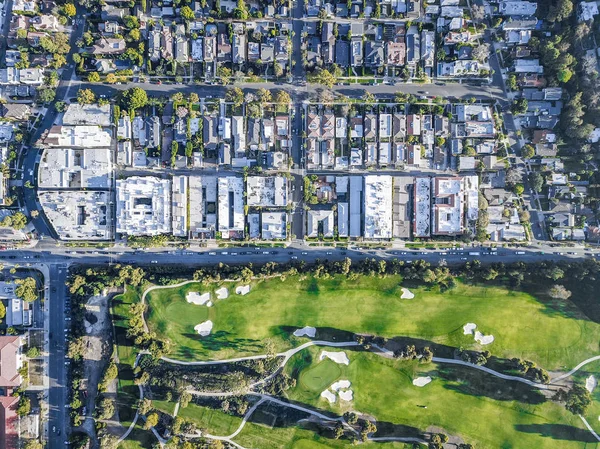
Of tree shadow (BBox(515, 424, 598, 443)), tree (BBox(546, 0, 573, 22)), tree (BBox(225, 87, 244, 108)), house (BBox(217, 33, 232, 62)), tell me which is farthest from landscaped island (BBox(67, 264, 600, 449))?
tree (BBox(546, 0, 573, 22))

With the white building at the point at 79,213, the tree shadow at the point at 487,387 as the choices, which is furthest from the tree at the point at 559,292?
the white building at the point at 79,213

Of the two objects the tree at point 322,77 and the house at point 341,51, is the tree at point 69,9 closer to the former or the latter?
the tree at point 322,77

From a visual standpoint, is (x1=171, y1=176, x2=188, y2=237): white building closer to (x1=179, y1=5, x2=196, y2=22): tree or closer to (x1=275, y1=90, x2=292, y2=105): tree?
(x1=275, y1=90, x2=292, y2=105): tree

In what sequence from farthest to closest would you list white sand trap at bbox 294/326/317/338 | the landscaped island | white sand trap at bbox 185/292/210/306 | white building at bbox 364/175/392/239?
white sand trap at bbox 185/292/210/306, white sand trap at bbox 294/326/317/338, white building at bbox 364/175/392/239, the landscaped island

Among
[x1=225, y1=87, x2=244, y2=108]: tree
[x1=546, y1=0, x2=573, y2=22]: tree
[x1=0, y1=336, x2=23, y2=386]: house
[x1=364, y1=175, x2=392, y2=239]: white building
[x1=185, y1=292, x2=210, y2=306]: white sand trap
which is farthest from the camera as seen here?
[x1=185, y1=292, x2=210, y2=306]: white sand trap

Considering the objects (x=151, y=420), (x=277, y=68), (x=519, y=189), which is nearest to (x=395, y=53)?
(x=277, y=68)

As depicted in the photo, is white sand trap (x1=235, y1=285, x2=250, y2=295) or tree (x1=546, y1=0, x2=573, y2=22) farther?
white sand trap (x1=235, y1=285, x2=250, y2=295)
